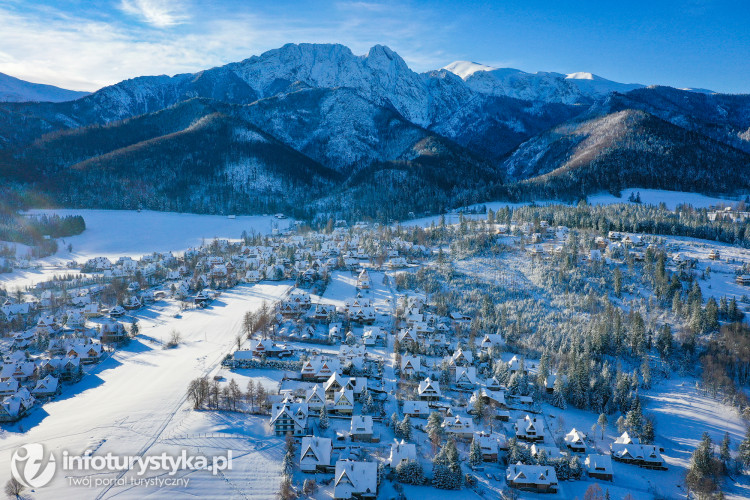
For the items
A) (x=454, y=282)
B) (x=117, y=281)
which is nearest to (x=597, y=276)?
(x=454, y=282)

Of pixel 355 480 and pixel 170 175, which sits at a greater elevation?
pixel 170 175

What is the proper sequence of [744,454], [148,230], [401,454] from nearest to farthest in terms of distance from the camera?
[401,454]
[744,454]
[148,230]

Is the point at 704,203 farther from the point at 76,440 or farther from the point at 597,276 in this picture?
the point at 76,440

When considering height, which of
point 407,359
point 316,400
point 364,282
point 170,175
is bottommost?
point 316,400

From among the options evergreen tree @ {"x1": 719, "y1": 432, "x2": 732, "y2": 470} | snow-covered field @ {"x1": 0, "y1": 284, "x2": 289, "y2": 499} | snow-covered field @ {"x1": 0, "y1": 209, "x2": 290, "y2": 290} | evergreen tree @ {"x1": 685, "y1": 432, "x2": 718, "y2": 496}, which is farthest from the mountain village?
snow-covered field @ {"x1": 0, "y1": 209, "x2": 290, "y2": 290}

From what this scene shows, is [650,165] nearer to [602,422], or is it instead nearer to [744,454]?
[744,454]

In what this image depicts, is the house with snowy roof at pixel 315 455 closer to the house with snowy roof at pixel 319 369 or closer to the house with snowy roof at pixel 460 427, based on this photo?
the house with snowy roof at pixel 460 427

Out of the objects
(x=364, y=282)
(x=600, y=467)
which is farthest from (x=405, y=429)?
(x=364, y=282)
